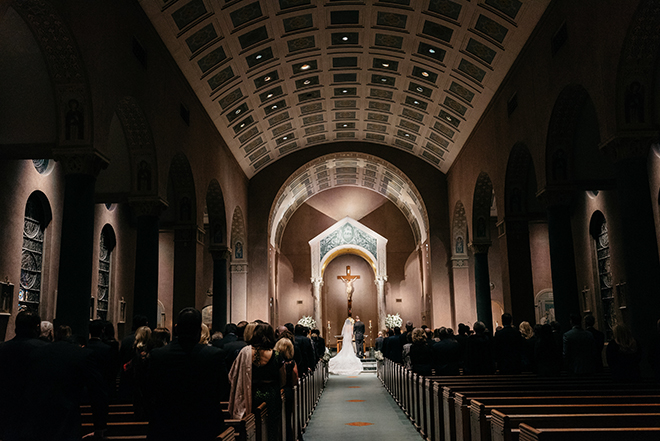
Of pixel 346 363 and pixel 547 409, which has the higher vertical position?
pixel 547 409

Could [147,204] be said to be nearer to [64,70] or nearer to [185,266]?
[185,266]

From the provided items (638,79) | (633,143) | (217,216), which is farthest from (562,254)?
(217,216)

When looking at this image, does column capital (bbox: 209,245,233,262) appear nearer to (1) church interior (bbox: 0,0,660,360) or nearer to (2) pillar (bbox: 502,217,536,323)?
(1) church interior (bbox: 0,0,660,360)

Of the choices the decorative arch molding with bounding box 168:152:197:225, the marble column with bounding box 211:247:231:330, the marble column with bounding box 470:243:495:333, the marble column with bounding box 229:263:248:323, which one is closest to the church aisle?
the marble column with bounding box 211:247:231:330

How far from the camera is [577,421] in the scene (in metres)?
4.14

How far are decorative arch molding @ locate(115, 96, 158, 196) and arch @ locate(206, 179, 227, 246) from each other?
21.4 feet

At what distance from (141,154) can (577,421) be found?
12.4 meters

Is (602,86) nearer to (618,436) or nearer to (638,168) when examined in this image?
(638,168)

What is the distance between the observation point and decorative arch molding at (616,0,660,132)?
10.1 m

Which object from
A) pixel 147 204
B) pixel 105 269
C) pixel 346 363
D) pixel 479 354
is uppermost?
pixel 147 204

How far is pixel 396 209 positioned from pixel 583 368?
26.3 meters

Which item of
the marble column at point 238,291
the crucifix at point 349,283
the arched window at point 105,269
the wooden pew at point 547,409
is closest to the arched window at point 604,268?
the wooden pew at point 547,409

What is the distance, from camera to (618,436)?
3.57m

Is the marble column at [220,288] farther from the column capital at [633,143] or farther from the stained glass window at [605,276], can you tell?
the column capital at [633,143]
